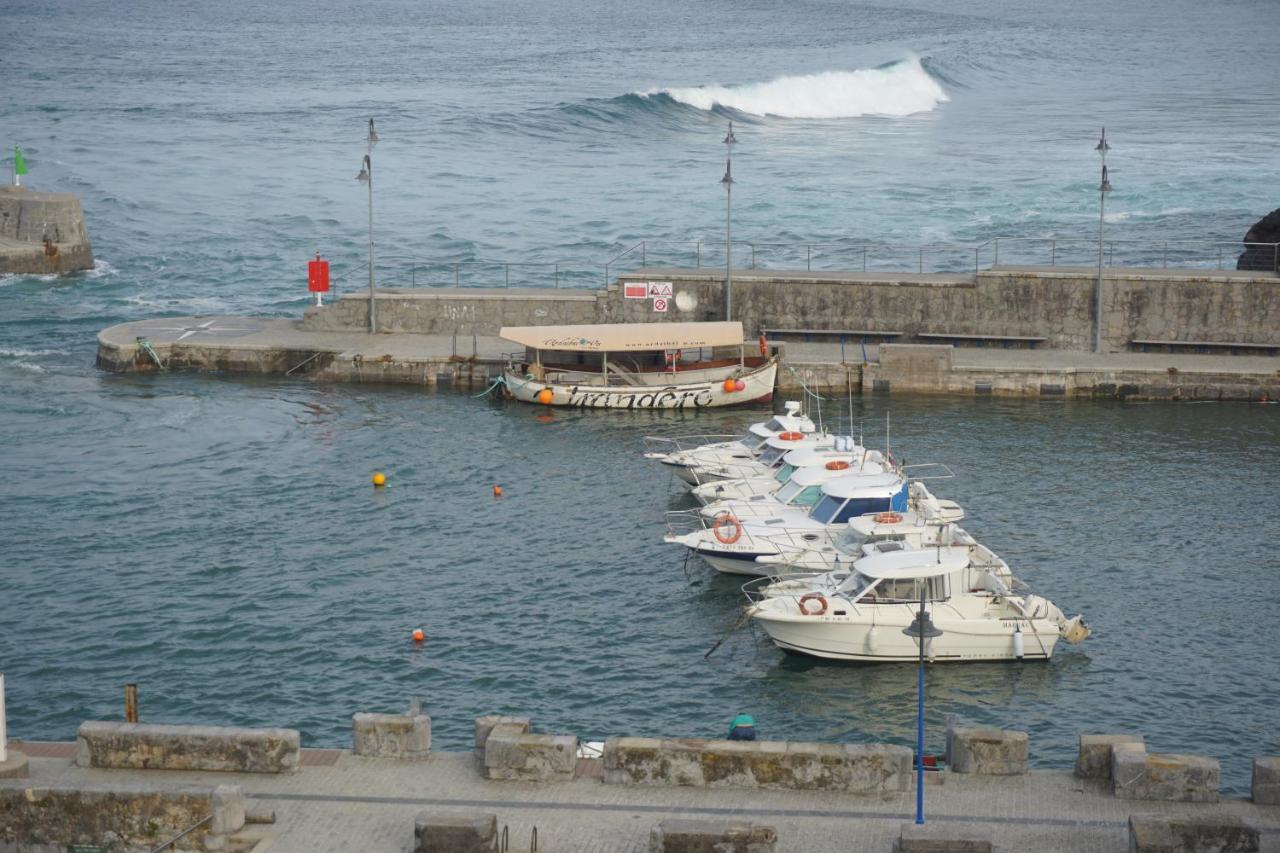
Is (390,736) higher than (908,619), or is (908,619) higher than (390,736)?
(390,736)

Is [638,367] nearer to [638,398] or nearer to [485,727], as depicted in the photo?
[638,398]

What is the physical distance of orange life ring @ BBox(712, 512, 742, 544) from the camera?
4100cm

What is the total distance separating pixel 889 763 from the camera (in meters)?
23.9

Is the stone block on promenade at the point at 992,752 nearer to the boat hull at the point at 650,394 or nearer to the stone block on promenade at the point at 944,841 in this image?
the stone block on promenade at the point at 944,841

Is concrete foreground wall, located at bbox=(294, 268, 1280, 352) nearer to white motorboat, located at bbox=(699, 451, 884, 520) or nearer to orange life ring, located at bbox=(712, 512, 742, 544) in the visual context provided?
white motorboat, located at bbox=(699, 451, 884, 520)

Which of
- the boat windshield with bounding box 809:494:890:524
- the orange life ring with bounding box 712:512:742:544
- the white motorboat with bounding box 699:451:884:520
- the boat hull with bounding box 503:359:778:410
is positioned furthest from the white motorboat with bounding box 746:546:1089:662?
the boat hull with bounding box 503:359:778:410

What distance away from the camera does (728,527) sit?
1631 inches

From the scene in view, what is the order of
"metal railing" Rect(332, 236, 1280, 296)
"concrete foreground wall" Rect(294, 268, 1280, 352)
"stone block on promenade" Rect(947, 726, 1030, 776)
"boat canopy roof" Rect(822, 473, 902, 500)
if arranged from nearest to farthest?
"stone block on promenade" Rect(947, 726, 1030, 776) → "boat canopy roof" Rect(822, 473, 902, 500) → "concrete foreground wall" Rect(294, 268, 1280, 352) → "metal railing" Rect(332, 236, 1280, 296)

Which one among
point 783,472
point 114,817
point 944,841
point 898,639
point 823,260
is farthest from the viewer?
point 823,260

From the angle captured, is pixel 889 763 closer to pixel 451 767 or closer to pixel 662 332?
pixel 451 767

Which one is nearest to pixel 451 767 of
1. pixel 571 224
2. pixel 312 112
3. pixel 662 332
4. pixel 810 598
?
pixel 810 598

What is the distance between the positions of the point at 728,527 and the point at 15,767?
20209 millimetres

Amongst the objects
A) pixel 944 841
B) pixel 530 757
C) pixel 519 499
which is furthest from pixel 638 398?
pixel 944 841

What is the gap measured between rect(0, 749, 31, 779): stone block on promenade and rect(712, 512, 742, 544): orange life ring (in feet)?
63.7
